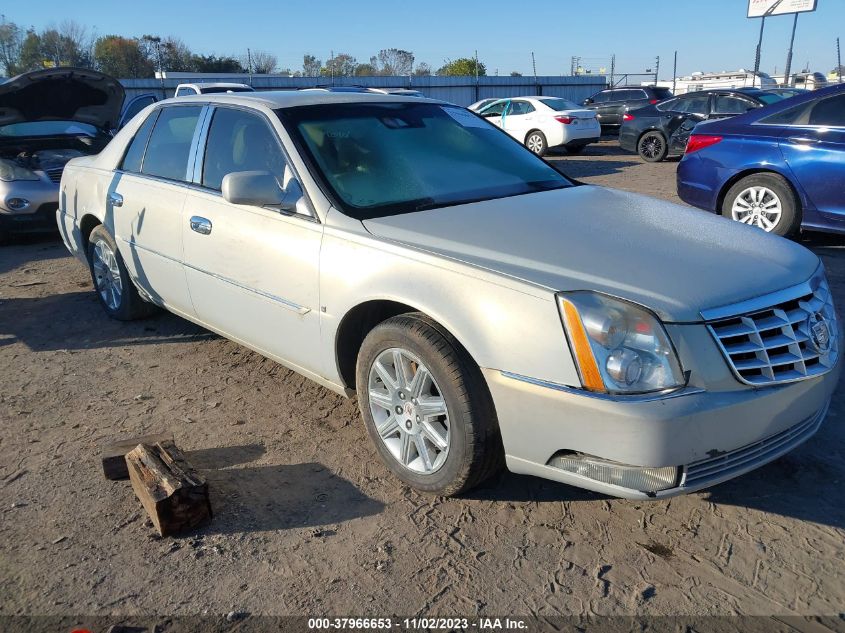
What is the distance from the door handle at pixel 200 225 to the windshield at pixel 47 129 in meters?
5.98

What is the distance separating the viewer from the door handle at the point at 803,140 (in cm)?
655

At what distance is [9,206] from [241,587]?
23.9 feet

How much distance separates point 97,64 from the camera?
144 ft

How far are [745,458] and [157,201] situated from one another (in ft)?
11.7

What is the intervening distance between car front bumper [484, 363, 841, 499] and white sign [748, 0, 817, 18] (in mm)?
42913

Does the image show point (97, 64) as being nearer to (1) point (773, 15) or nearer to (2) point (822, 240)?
(1) point (773, 15)

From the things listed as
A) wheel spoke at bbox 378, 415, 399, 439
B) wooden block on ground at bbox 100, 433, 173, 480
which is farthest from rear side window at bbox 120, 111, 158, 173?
wheel spoke at bbox 378, 415, 399, 439

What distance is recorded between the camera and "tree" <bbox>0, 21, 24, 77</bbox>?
4272 cm

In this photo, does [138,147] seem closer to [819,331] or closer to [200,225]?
[200,225]

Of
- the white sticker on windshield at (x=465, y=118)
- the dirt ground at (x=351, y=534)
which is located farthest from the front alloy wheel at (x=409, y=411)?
A: the white sticker on windshield at (x=465, y=118)

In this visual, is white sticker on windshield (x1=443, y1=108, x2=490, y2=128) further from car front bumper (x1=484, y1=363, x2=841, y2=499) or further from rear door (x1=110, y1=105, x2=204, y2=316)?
car front bumper (x1=484, y1=363, x2=841, y2=499)

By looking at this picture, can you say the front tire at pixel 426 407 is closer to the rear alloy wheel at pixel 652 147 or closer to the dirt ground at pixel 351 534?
the dirt ground at pixel 351 534

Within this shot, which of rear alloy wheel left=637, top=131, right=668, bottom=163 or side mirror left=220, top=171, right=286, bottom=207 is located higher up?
side mirror left=220, top=171, right=286, bottom=207

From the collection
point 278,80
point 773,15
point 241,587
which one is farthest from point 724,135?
point 773,15
